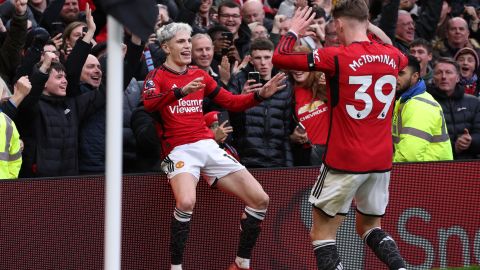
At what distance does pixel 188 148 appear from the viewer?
34.2 feet

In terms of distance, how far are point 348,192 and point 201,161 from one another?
1.95m

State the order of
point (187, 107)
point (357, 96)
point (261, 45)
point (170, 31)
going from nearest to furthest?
point (357, 96) → point (187, 107) → point (170, 31) → point (261, 45)

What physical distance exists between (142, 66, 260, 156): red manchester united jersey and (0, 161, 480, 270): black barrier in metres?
0.51

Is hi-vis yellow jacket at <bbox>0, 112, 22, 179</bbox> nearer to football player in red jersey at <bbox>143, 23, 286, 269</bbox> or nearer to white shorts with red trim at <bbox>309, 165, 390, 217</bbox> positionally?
football player in red jersey at <bbox>143, 23, 286, 269</bbox>

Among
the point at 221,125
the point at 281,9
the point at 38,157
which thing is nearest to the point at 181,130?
the point at 221,125

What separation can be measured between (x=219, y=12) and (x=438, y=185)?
470 cm

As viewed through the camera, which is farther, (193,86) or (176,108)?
(176,108)

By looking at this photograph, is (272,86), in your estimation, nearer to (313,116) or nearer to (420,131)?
(313,116)

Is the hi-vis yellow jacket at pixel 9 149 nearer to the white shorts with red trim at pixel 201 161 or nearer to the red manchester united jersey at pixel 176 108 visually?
the red manchester united jersey at pixel 176 108

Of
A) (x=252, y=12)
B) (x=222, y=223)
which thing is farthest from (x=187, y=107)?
(x=252, y=12)

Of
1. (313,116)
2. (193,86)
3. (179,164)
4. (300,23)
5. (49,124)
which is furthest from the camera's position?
(313,116)

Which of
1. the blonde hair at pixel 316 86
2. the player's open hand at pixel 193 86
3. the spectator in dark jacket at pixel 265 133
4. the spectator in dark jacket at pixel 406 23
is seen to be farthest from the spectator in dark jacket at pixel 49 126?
the spectator in dark jacket at pixel 406 23

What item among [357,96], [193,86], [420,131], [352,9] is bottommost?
[420,131]

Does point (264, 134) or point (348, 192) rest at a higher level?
point (348, 192)
